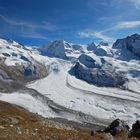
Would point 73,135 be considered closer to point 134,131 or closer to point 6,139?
point 6,139

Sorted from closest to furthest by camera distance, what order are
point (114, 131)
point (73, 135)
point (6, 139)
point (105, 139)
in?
point (6, 139) < point (73, 135) < point (105, 139) < point (114, 131)

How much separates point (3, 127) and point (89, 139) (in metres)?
7.60

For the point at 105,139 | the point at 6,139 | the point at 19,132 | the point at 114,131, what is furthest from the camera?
the point at 114,131

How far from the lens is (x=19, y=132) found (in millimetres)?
26109

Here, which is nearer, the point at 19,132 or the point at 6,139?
the point at 6,139

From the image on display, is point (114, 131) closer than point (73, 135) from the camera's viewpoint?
No

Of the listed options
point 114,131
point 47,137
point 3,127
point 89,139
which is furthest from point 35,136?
point 114,131

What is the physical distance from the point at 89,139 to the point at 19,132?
22.3 feet

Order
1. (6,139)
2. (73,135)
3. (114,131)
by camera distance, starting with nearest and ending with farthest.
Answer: (6,139)
(73,135)
(114,131)

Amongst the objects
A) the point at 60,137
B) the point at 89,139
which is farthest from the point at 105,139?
the point at 60,137

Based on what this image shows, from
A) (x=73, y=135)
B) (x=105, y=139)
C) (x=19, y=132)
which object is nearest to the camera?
(x=19, y=132)

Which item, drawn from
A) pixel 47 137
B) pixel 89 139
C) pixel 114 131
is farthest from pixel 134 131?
pixel 47 137

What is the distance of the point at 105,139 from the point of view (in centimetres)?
3441

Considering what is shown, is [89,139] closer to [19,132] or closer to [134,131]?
[19,132]
